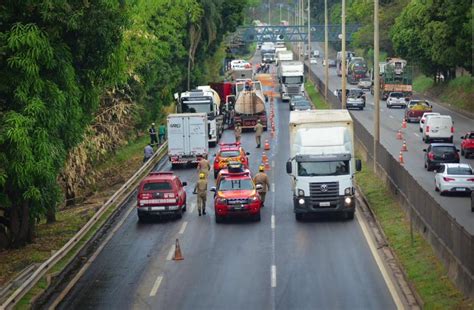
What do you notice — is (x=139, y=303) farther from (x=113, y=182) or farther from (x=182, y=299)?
(x=113, y=182)

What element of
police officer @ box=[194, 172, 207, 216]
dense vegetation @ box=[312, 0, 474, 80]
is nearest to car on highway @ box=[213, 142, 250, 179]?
police officer @ box=[194, 172, 207, 216]

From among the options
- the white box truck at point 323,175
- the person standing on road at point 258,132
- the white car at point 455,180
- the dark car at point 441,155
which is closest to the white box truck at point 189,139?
A: the person standing on road at point 258,132

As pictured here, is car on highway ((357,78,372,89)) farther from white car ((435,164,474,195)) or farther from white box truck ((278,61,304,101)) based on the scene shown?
white car ((435,164,474,195))

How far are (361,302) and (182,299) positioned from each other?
4610mm

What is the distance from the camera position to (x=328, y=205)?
123ft

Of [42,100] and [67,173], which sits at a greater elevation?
[42,100]

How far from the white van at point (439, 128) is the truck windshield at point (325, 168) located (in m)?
28.2

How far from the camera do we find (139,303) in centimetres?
2648

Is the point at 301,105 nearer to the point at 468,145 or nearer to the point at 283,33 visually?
the point at 468,145

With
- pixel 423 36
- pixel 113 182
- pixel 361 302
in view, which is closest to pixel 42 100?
pixel 361 302

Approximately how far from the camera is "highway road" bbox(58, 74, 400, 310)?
26.5 metres

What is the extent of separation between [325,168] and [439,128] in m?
28.7

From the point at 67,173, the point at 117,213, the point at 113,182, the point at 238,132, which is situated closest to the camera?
the point at 117,213

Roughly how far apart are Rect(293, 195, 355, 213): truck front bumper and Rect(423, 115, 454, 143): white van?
2824 centimetres
